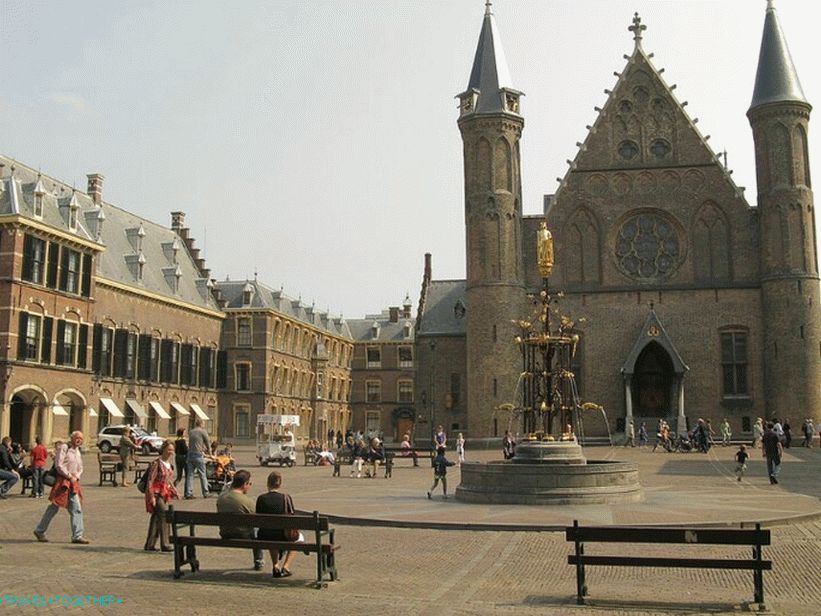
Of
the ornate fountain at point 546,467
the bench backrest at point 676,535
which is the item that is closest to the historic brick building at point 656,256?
the ornate fountain at point 546,467

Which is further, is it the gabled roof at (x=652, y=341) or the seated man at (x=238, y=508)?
the gabled roof at (x=652, y=341)

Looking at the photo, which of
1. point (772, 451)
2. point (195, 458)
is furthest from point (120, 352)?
point (772, 451)

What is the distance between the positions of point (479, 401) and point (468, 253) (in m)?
8.10

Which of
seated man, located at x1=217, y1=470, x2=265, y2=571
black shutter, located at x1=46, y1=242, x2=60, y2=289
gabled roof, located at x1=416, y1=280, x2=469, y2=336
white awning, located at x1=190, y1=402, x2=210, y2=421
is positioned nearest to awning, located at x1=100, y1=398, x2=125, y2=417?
black shutter, located at x1=46, y1=242, x2=60, y2=289

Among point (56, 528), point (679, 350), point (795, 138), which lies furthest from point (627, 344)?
point (56, 528)

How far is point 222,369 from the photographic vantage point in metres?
61.4

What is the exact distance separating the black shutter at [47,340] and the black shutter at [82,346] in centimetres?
239

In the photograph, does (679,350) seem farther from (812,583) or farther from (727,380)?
(812,583)

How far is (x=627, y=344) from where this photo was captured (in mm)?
47125

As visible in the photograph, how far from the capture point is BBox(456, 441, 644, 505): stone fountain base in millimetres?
17688

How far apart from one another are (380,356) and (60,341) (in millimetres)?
46770

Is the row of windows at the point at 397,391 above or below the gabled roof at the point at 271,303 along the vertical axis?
below

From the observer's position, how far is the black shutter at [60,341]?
42.3 meters

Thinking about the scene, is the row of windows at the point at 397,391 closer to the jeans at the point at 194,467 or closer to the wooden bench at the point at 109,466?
the wooden bench at the point at 109,466
